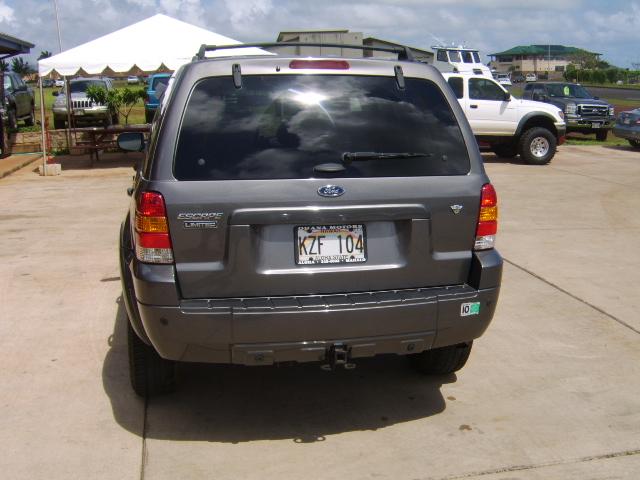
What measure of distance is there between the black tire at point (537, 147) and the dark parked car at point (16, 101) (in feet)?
42.1

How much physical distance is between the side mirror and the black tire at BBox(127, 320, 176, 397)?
6.51 ft

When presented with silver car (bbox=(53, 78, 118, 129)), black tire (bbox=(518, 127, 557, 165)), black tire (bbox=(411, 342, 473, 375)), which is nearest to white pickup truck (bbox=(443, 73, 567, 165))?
black tire (bbox=(518, 127, 557, 165))

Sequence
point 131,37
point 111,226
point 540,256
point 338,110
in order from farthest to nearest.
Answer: point 131,37 → point 111,226 → point 540,256 → point 338,110

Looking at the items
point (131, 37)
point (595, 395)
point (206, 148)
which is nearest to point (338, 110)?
point (206, 148)

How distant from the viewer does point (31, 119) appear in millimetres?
24172

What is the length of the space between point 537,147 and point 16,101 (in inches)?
587

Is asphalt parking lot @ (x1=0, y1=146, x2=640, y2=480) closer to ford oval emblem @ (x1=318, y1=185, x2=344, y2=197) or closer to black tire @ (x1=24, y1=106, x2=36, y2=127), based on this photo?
ford oval emblem @ (x1=318, y1=185, x2=344, y2=197)

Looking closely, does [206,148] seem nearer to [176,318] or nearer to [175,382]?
[176,318]

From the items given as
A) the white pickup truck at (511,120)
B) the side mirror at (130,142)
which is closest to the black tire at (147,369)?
the side mirror at (130,142)

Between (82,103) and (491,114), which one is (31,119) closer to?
(82,103)

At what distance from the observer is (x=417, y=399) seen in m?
4.38

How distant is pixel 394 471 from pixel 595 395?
5.03ft

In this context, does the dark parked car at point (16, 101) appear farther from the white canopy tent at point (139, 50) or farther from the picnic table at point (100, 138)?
the white canopy tent at point (139, 50)

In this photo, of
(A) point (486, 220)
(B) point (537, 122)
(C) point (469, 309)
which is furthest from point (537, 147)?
(C) point (469, 309)
